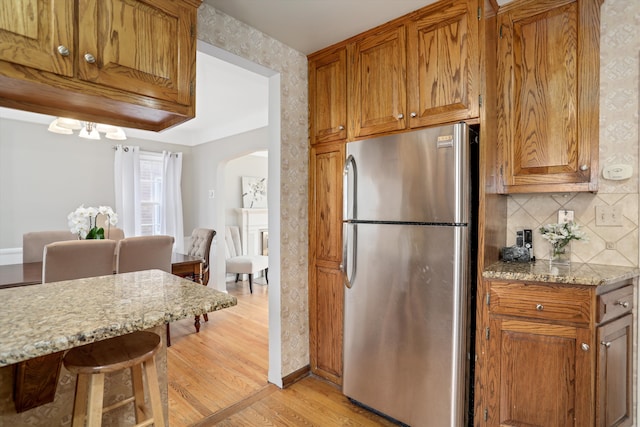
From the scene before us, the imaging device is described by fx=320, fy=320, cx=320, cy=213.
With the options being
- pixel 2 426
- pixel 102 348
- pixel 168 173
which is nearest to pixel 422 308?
pixel 102 348

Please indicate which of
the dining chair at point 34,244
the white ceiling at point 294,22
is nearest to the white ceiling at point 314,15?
the white ceiling at point 294,22

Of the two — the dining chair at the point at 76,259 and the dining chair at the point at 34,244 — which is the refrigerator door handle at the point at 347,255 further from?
the dining chair at the point at 34,244

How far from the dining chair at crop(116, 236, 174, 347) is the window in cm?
223

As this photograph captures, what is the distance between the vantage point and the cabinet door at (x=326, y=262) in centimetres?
230

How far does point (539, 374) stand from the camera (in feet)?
5.14

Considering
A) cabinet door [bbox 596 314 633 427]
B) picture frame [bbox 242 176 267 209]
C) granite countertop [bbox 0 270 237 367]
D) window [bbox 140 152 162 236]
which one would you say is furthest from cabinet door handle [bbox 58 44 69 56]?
picture frame [bbox 242 176 267 209]

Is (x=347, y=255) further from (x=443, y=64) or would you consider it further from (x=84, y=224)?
(x=84, y=224)

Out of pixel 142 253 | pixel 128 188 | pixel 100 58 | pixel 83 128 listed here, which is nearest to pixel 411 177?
pixel 100 58

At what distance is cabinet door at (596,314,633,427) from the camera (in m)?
1.49

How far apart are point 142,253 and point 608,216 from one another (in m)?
3.34

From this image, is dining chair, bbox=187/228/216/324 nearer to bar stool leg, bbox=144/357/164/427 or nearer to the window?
the window

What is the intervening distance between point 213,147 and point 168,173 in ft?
2.76

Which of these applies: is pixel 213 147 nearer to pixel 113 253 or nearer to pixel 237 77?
pixel 237 77

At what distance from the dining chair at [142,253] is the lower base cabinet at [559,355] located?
2.63 metres
